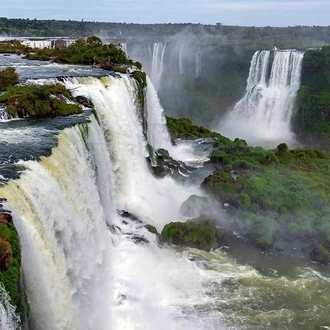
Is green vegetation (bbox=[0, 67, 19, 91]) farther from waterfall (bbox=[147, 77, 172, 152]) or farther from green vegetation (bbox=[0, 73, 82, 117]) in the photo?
waterfall (bbox=[147, 77, 172, 152])

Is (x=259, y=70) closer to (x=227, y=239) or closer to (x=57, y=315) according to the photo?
(x=227, y=239)

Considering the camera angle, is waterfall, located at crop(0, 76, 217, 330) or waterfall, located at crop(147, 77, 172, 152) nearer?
waterfall, located at crop(0, 76, 217, 330)

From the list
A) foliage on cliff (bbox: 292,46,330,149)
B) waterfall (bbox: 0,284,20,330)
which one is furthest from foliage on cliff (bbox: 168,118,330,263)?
waterfall (bbox: 0,284,20,330)

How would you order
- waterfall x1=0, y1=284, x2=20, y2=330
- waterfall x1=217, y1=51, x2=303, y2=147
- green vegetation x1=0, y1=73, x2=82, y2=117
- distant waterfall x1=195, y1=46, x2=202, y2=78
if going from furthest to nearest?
distant waterfall x1=195, y1=46, x2=202, y2=78
waterfall x1=217, y1=51, x2=303, y2=147
green vegetation x1=0, y1=73, x2=82, y2=117
waterfall x1=0, y1=284, x2=20, y2=330

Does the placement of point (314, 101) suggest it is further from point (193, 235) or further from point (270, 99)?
point (193, 235)

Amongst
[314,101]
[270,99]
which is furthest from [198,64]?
[314,101]

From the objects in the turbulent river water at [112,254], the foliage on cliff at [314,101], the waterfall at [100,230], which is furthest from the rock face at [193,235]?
the foliage on cliff at [314,101]

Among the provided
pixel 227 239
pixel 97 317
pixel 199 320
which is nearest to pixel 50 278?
pixel 97 317
